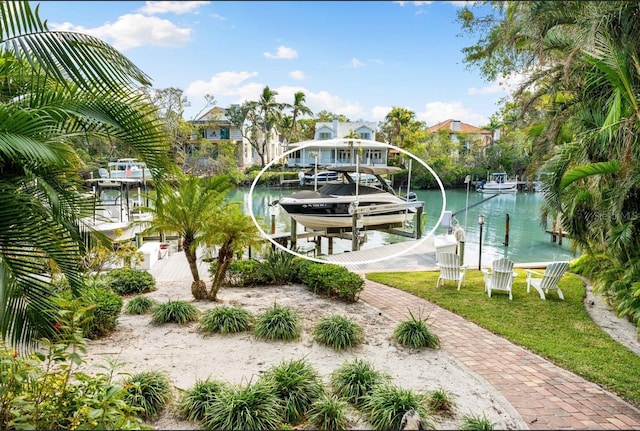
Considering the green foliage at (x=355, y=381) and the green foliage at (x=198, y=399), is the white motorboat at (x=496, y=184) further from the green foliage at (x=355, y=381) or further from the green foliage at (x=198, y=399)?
the green foliage at (x=198, y=399)

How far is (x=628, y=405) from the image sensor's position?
4.39 meters

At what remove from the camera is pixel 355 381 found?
450 centimetres

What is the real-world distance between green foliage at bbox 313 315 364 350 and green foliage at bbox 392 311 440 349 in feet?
1.72

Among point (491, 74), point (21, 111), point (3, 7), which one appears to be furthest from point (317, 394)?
point (491, 74)

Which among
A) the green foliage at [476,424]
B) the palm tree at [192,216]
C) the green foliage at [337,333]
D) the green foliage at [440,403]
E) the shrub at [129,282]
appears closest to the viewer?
the green foliage at [476,424]

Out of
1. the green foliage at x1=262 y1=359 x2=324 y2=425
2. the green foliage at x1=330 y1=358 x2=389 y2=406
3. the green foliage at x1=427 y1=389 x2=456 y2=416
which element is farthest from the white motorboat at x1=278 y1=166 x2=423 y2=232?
the green foliage at x1=427 y1=389 x2=456 y2=416

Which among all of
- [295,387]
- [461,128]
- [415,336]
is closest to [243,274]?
[415,336]

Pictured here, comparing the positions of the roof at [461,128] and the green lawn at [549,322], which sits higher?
the roof at [461,128]

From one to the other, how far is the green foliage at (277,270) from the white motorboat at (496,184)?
123 feet

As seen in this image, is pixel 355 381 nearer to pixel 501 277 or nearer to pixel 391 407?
pixel 391 407

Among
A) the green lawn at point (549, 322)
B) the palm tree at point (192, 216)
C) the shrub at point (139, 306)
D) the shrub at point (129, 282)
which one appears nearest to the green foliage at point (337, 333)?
the green lawn at point (549, 322)

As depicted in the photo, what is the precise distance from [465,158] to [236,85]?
42.0 metres

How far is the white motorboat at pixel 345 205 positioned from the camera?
36.6 feet

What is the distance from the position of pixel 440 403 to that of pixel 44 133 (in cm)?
412
